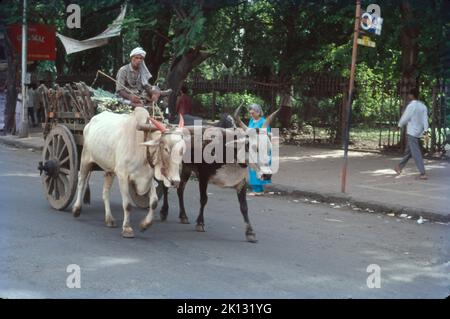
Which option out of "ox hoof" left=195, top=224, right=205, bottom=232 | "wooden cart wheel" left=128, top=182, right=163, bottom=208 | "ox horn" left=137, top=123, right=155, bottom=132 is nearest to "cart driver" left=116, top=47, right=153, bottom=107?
"ox horn" left=137, top=123, right=155, bottom=132

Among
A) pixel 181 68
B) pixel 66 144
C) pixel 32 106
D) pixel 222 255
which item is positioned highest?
pixel 181 68

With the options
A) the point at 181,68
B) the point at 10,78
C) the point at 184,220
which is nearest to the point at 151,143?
the point at 184,220

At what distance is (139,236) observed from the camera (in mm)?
7391

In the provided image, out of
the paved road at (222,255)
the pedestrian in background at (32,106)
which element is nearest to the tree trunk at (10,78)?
the pedestrian in background at (32,106)

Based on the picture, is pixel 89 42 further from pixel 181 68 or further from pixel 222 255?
pixel 222 255

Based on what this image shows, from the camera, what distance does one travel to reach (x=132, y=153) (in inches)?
288

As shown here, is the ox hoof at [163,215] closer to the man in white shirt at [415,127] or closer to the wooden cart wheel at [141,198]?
the wooden cart wheel at [141,198]

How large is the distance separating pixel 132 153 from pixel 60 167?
6.14 feet

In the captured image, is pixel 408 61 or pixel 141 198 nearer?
pixel 141 198

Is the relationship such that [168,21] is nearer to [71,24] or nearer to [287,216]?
[71,24]

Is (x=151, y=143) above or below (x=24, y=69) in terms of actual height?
below

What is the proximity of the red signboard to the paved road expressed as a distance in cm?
1286

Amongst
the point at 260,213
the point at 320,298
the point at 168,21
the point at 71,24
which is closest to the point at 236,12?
the point at 168,21

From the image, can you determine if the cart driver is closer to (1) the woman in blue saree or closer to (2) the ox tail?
(2) the ox tail
